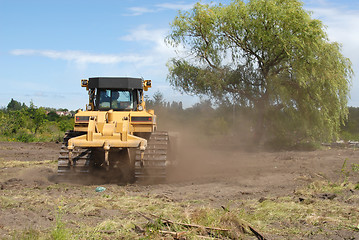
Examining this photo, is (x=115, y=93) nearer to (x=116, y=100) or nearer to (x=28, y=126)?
(x=116, y=100)

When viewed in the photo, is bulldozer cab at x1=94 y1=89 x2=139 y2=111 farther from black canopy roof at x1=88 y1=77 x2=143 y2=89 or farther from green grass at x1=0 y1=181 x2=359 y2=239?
green grass at x1=0 y1=181 x2=359 y2=239

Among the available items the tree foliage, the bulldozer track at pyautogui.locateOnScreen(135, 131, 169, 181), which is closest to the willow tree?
the tree foliage

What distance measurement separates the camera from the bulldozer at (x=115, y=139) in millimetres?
10180

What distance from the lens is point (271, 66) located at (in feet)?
81.3

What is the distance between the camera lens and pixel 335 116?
23359 millimetres

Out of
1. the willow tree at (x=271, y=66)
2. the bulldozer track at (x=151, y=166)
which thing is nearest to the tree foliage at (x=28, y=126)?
the willow tree at (x=271, y=66)

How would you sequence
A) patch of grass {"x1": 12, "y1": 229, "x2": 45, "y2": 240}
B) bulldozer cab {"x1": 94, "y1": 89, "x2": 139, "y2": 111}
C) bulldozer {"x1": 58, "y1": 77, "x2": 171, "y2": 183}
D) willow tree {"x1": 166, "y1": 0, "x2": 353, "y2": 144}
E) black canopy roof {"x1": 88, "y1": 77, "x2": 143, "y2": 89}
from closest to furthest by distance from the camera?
patch of grass {"x1": 12, "y1": 229, "x2": 45, "y2": 240}
bulldozer {"x1": 58, "y1": 77, "x2": 171, "y2": 183}
black canopy roof {"x1": 88, "y1": 77, "x2": 143, "y2": 89}
bulldozer cab {"x1": 94, "y1": 89, "x2": 139, "y2": 111}
willow tree {"x1": 166, "y1": 0, "x2": 353, "y2": 144}

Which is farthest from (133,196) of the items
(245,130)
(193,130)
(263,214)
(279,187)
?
(245,130)

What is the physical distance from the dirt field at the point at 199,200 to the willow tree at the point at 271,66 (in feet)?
32.6

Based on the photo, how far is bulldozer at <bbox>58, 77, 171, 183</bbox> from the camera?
33.4ft

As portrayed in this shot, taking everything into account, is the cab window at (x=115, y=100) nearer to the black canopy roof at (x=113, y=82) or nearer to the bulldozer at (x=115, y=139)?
the bulldozer at (x=115, y=139)

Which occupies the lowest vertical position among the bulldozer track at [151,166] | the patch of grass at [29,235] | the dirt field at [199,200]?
the dirt field at [199,200]

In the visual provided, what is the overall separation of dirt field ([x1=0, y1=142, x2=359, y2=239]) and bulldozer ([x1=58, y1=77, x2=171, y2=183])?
534mm

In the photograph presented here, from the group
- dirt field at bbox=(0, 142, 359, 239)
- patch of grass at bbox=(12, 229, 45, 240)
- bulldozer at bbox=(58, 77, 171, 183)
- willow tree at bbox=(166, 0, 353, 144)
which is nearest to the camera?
patch of grass at bbox=(12, 229, 45, 240)
